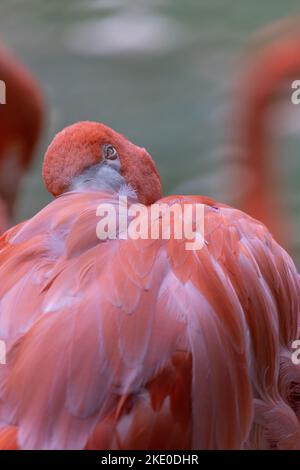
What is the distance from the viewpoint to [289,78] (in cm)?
190

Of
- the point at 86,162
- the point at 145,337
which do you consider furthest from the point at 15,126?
the point at 145,337

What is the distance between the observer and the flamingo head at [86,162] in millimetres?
1082

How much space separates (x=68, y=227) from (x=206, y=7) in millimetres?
2240

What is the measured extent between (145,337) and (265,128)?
4.20 ft


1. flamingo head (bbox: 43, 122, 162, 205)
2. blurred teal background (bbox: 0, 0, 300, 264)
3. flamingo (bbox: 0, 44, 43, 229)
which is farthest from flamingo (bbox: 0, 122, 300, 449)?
blurred teal background (bbox: 0, 0, 300, 264)

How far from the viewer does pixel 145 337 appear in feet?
2.56

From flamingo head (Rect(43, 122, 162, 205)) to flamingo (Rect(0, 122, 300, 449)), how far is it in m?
0.11

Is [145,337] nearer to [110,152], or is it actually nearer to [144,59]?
[110,152]

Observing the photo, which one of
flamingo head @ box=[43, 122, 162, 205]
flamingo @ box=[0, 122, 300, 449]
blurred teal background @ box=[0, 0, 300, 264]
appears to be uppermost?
blurred teal background @ box=[0, 0, 300, 264]

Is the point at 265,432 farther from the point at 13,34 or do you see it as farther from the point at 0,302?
the point at 13,34

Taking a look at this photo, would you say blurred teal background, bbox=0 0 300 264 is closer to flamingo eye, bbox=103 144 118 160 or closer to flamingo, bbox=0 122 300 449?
flamingo eye, bbox=103 144 118 160

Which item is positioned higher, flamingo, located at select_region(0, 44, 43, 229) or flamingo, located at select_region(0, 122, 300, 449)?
flamingo, located at select_region(0, 44, 43, 229)

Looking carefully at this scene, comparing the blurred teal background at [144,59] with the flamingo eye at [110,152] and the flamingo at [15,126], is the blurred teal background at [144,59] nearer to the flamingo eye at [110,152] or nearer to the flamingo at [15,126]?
the flamingo at [15,126]

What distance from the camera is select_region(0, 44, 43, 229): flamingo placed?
180 centimetres
